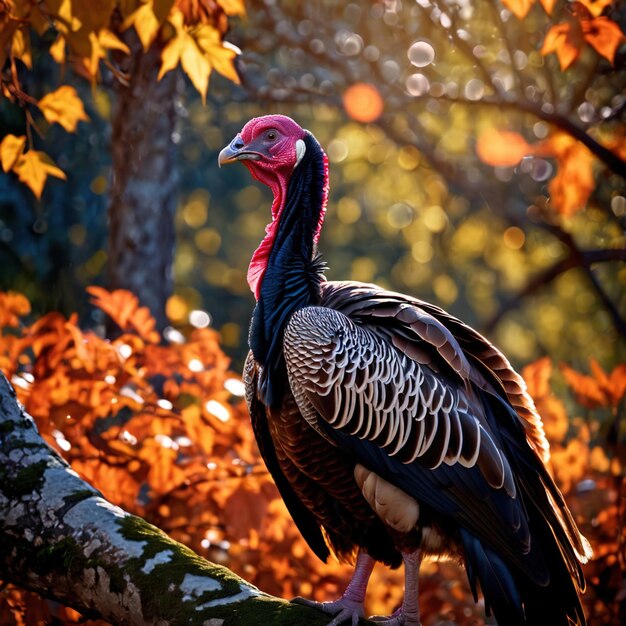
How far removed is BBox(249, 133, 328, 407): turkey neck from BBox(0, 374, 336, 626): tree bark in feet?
2.98

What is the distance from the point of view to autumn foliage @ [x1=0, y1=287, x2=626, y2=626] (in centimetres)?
459

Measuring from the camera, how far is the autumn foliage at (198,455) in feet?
15.1

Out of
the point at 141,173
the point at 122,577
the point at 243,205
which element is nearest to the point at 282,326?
the point at 122,577

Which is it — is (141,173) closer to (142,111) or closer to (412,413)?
(142,111)

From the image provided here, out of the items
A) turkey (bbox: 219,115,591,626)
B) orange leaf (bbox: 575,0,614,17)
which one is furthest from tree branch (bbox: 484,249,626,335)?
turkey (bbox: 219,115,591,626)

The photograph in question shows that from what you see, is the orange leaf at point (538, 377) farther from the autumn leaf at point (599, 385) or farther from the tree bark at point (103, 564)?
the tree bark at point (103, 564)

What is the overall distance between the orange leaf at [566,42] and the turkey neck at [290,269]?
1075 millimetres

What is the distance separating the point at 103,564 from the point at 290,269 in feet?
5.07

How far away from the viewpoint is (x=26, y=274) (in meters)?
9.80

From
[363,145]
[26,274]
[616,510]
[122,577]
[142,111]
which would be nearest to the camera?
[122,577]

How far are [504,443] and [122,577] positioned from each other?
5.42ft

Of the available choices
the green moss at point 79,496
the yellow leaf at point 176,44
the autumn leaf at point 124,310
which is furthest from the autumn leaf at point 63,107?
the green moss at point 79,496

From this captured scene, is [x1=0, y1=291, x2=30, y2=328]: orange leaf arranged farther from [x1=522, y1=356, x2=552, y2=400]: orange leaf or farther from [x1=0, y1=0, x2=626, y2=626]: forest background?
[x1=522, y1=356, x2=552, y2=400]: orange leaf

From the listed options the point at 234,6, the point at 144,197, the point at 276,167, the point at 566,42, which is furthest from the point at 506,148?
the point at 144,197
